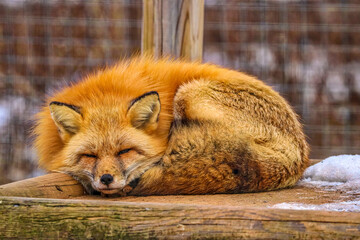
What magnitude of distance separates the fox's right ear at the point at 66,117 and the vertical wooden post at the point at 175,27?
3.20 ft

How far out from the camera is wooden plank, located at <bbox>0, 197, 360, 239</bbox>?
3.51 feet

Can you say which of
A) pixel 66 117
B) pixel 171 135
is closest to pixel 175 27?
pixel 171 135

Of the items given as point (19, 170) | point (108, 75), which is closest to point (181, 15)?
point (108, 75)

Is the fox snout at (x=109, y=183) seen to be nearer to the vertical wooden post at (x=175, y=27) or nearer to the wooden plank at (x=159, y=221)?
the wooden plank at (x=159, y=221)

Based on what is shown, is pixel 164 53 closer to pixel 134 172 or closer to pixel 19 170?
pixel 134 172

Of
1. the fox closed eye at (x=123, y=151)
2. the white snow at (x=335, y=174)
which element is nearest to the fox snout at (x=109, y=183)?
the fox closed eye at (x=123, y=151)

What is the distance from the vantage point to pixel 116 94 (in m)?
1.97

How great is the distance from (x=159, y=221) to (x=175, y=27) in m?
1.77

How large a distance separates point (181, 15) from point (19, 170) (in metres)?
1.86

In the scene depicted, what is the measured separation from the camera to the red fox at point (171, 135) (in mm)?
1722

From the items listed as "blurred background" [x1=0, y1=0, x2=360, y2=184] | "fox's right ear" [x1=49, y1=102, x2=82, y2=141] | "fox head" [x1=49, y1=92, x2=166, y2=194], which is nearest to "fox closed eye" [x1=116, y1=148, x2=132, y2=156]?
"fox head" [x1=49, y1=92, x2=166, y2=194]

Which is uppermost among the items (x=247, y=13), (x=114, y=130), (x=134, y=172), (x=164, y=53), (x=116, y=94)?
(x=247, y=13)

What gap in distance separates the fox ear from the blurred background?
169 centimetres

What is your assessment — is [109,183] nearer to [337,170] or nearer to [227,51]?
[337,170]
